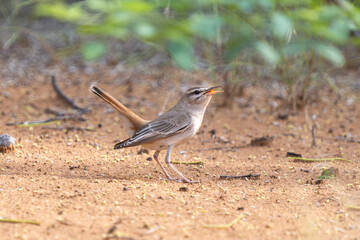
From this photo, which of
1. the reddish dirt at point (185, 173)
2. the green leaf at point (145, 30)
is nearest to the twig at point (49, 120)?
the reddish dirt at point (185, 173)

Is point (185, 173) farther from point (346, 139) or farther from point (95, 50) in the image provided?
point (346, 139)

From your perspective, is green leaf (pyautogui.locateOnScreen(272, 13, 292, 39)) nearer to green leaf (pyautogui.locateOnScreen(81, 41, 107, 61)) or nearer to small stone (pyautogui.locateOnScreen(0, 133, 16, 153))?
green leaf (pyautogui.locateOnScreen(81, 41, 107, 61))

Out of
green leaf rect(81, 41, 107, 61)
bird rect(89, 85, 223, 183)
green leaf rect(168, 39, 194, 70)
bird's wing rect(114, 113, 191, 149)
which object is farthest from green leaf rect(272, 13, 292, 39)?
bird's wing rect(114, 113, 191, 149)

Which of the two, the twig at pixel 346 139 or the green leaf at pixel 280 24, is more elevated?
the green leaf at pixel 280 24

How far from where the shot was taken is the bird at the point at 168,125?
582 cm

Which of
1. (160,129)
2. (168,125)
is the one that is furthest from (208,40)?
(160,129)

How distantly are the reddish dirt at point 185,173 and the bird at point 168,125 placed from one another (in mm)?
401

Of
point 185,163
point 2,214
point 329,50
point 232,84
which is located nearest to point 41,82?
point 232,84

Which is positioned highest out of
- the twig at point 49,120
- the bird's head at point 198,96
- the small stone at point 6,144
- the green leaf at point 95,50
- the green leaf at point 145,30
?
the green leaf at point 145,30

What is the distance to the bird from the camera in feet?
19.1

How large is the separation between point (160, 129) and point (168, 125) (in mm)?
136

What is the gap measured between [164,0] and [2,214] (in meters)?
2.46

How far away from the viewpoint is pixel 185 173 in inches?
239

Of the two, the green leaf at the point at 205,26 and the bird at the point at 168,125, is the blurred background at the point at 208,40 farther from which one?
the bird at the point at 168,125
